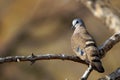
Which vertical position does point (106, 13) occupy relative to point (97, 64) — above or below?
above

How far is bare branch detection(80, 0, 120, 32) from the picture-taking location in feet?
6.42

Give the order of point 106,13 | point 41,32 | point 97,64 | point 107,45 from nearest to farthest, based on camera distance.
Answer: point 97,64
point 107,45
point 106,13
point 41,32

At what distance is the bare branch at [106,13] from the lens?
1.96 metres

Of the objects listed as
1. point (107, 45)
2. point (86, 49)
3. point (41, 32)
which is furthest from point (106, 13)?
point (41, 32)

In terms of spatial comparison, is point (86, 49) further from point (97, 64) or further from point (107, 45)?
point (107, 45)

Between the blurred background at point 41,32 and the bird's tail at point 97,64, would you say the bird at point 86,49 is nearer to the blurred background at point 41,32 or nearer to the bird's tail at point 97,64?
the bird's tail at point 97,64

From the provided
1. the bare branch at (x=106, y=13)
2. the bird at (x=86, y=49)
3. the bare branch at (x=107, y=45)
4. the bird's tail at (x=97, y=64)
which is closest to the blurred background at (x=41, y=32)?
the bare branch at (x=106, y=13)

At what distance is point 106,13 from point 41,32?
1869 mm

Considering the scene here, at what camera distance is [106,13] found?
6.61ft

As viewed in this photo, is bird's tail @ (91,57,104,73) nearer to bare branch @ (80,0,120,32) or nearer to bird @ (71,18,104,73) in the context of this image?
bird @ (71,18,104,73)

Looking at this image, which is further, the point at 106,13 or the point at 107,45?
the point at 106,13

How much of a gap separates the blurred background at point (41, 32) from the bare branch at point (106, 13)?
1456mm

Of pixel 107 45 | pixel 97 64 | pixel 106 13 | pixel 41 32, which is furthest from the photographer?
pixel 41 32

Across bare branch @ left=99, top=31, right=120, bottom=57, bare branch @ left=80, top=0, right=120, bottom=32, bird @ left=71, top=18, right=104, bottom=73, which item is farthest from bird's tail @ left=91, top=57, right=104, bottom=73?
bare branch @ left=80, top=0, right=120, bottom=32
